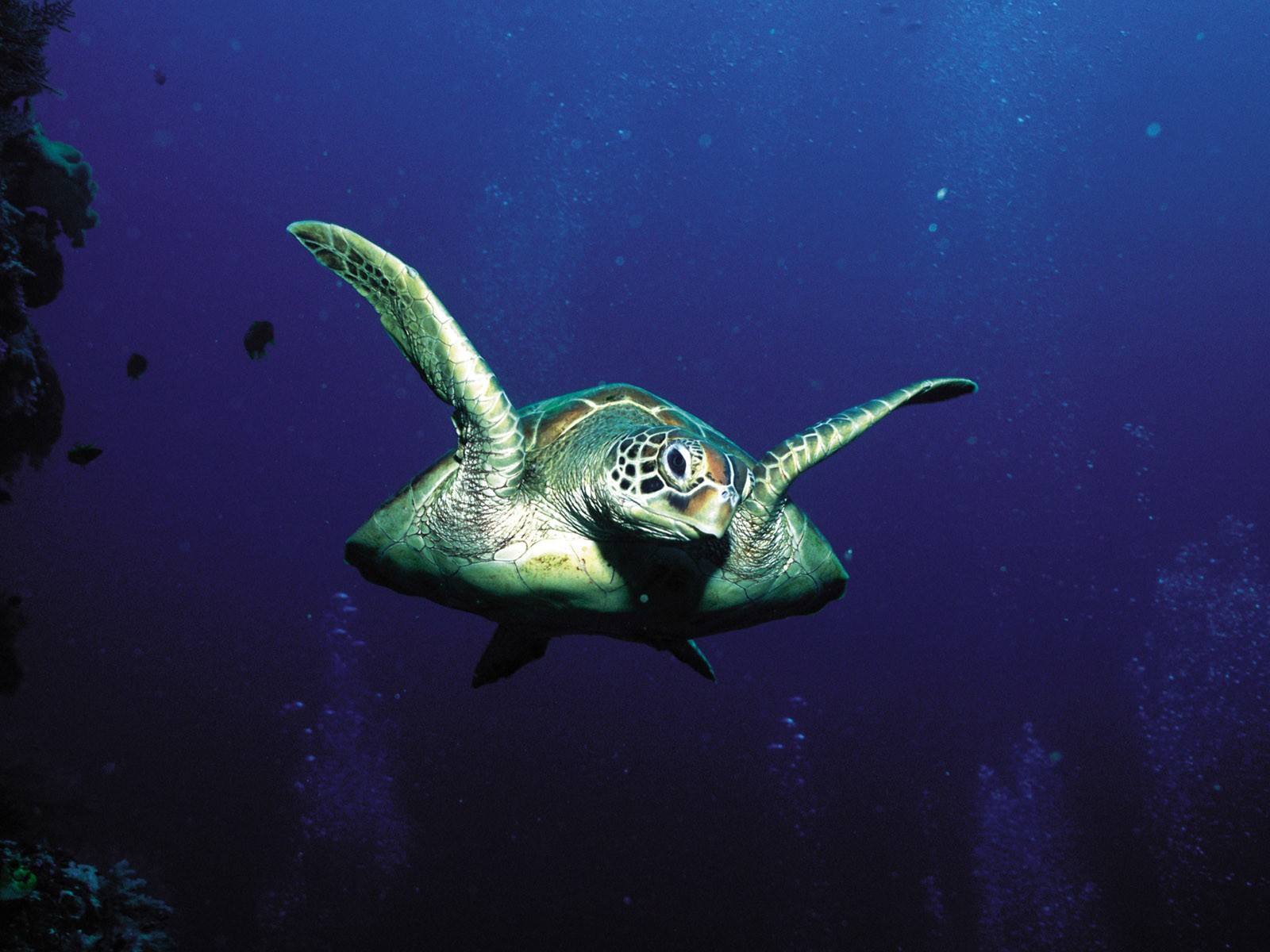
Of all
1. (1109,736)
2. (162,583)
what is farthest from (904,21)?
(162,583)

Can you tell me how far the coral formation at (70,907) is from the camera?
7.91 feet

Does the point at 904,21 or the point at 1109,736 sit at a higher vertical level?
the point at 904,21

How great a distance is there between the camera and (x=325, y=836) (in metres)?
15.3

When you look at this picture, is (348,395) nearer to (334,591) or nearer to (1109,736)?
(334,591)

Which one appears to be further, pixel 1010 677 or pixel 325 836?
pixel 1010 677

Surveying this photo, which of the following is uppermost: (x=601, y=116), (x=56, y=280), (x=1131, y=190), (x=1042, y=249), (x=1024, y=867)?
(x=601, y=116)

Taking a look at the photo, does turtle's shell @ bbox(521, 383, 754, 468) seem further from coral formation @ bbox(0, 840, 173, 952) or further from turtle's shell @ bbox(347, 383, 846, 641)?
coral formation @ bbox(0, 840, 173, 952)

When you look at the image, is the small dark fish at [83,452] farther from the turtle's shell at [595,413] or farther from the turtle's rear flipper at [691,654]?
the turtle's rear flipper at [691,654]

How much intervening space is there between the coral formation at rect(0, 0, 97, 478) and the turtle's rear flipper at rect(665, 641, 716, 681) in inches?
194

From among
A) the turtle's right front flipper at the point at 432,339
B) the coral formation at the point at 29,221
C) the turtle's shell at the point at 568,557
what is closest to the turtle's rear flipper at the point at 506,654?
the turtle's shell at the point at 568,557

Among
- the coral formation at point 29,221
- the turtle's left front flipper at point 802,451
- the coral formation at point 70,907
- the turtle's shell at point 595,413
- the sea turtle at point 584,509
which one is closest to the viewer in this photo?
the sea turtle at point 584,509

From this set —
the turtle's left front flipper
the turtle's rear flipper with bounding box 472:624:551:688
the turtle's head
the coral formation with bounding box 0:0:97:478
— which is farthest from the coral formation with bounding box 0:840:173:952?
the coral formation with bounding box 0:0:97:478

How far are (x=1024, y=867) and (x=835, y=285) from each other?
115 feet

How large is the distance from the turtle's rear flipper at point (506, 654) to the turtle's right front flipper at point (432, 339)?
67.2 inches
